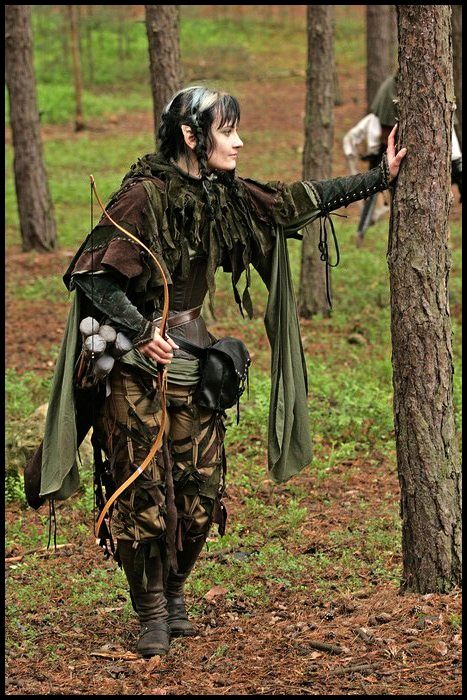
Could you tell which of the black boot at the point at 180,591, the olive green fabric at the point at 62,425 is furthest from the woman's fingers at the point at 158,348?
the black boot at the point at 180,591

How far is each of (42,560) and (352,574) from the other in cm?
190

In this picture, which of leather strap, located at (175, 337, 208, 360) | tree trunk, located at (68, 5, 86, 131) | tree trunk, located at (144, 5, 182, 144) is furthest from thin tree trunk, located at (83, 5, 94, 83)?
leather strap, located at (175, 337, 208, 360)

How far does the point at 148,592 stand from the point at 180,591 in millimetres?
291

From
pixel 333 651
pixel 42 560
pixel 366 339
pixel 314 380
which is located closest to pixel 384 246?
pixel 366 339

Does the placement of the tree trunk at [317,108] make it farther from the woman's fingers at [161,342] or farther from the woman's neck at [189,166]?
the woman's fingers at [161,342]

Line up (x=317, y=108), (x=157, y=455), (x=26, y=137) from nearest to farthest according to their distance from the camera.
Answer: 1. (x=157, y=455)
2. (x=317, y=108)
3. (x=26, y=137)

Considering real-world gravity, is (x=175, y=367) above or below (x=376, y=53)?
below

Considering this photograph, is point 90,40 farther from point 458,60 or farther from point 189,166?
point 189,166

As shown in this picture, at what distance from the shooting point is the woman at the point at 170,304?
473 cm

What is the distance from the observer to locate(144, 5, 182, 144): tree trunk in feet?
31.9

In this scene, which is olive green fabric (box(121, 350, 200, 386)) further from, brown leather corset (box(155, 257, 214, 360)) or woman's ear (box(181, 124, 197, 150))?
woman's ear (box(181, 124, 197, 150))

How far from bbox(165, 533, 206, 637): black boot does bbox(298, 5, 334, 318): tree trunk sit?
6075 millimetres

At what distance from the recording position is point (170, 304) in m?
4.92

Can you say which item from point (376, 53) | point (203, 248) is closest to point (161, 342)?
point (203, 248)
